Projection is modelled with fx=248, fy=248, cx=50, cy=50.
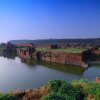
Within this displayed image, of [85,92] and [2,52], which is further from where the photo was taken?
[2,52]

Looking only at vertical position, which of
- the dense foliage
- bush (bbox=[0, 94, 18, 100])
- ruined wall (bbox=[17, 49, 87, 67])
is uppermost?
the dense foliage

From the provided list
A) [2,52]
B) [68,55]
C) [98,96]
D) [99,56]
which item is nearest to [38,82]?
[98,96]

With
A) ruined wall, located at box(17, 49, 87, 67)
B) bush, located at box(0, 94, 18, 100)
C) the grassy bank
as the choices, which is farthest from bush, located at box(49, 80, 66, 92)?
ruined wall, located at box(17, 49, 87, 67)

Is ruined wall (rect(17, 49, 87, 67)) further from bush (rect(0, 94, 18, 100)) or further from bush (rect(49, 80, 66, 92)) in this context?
bush (rect(0, 94, 18, 100))

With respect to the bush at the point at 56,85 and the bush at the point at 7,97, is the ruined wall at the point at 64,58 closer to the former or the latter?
the bush at the point at 56,85

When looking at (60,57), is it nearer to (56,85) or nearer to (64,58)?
(64,58)

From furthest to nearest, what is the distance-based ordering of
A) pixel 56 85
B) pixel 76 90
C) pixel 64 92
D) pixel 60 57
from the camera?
pixel 60 57
pixel 56 85
pixel 76 90
pixel 64 92

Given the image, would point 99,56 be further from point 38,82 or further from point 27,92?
point 27,92

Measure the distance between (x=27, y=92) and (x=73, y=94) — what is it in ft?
5.22

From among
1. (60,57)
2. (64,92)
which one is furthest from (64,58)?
(64,92)

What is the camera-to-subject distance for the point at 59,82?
8094mm

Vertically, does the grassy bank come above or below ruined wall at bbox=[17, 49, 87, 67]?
above

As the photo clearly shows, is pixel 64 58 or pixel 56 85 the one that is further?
pixel 64 58

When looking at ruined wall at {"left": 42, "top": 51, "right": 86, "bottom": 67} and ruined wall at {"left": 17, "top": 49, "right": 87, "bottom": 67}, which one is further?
ruined wall at {"left": 17, "top": 49, "right": 87, "bottom": 67}
